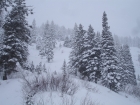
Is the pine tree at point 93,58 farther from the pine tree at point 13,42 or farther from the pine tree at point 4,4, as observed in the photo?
the pine tree at point 4,4

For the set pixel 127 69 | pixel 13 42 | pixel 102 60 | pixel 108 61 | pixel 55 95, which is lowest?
pixel 127 69

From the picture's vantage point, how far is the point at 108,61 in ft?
60.0

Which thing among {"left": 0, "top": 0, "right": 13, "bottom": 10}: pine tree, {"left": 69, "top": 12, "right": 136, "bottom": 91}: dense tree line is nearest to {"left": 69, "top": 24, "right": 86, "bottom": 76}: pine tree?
{"left": 69, "top": 12, "right": 136, "bottom": 91}: dense tree line

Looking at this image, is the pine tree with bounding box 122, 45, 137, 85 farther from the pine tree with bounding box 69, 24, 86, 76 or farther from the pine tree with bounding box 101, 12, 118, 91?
the pine tree with bounding box 69, 24, 86, 76

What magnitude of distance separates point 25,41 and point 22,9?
11.5 meters

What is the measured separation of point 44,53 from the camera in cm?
4012

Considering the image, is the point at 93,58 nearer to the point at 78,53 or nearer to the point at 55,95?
the point at 78,53

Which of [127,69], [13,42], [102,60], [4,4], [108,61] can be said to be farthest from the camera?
[127,69]

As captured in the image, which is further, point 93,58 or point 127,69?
point 127,69

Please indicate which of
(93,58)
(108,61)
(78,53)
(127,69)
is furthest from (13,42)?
(127,69)

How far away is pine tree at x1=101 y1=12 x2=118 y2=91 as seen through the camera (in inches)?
709

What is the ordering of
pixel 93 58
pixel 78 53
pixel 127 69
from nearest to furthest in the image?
pixel 93 58 < pixel 78 53 < pixel 127 69

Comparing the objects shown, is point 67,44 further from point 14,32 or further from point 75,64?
point 14,32

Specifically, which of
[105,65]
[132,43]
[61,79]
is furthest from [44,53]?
[132,43]
